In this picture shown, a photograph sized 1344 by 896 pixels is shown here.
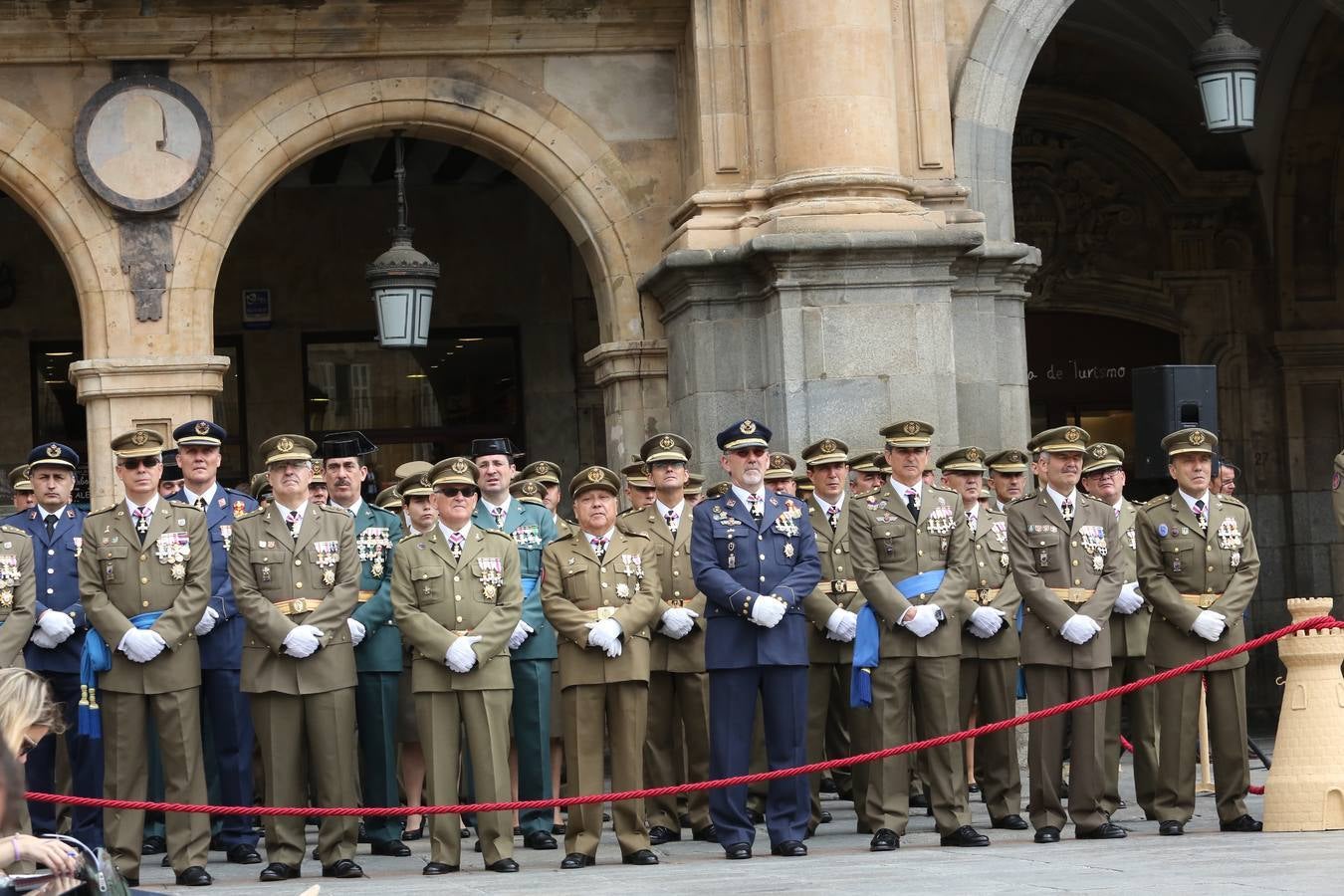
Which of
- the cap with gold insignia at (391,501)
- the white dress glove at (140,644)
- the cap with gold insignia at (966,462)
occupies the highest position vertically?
the cap with gold insignia at (966,462)

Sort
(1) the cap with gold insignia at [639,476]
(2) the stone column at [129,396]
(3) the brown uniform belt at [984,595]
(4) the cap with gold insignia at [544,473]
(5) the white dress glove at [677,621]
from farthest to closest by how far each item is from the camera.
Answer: (2) the stone column at [129,396]
(4) the cap with gold insignia at [544,473]
(1) the cap with gold insignia at [639,476]
(3) the brown uniform belt at [984,595]
(5) the white dress glove at [677,621]

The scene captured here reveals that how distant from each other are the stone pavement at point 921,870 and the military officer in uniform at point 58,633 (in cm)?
51

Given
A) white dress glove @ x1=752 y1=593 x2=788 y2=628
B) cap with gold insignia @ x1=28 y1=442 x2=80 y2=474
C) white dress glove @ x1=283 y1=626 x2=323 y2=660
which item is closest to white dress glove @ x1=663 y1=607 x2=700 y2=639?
white dress glove @ x1=752 y1=593 x2=788 y2=628

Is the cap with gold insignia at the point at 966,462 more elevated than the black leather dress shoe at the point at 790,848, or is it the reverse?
the cap with gold insignia at the point at 966,462

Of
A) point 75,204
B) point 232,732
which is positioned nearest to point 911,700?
point 232,732

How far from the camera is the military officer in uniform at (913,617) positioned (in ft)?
33.4

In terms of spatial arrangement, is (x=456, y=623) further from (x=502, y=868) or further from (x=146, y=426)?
(x=146, y=426)

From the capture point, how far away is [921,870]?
9023 mm

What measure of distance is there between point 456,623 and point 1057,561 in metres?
2.72

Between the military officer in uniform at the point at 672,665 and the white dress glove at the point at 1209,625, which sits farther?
the military officer in uniform at the point at 672,665

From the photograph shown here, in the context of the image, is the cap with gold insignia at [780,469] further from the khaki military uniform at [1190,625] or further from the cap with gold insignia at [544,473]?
the khaki military uniform at [1190,625]

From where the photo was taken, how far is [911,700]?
416 inches

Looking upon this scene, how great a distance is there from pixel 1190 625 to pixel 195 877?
452 centimetres

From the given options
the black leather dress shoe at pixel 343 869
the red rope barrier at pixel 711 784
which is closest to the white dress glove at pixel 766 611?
the red rope barrier at pixel 711 784
